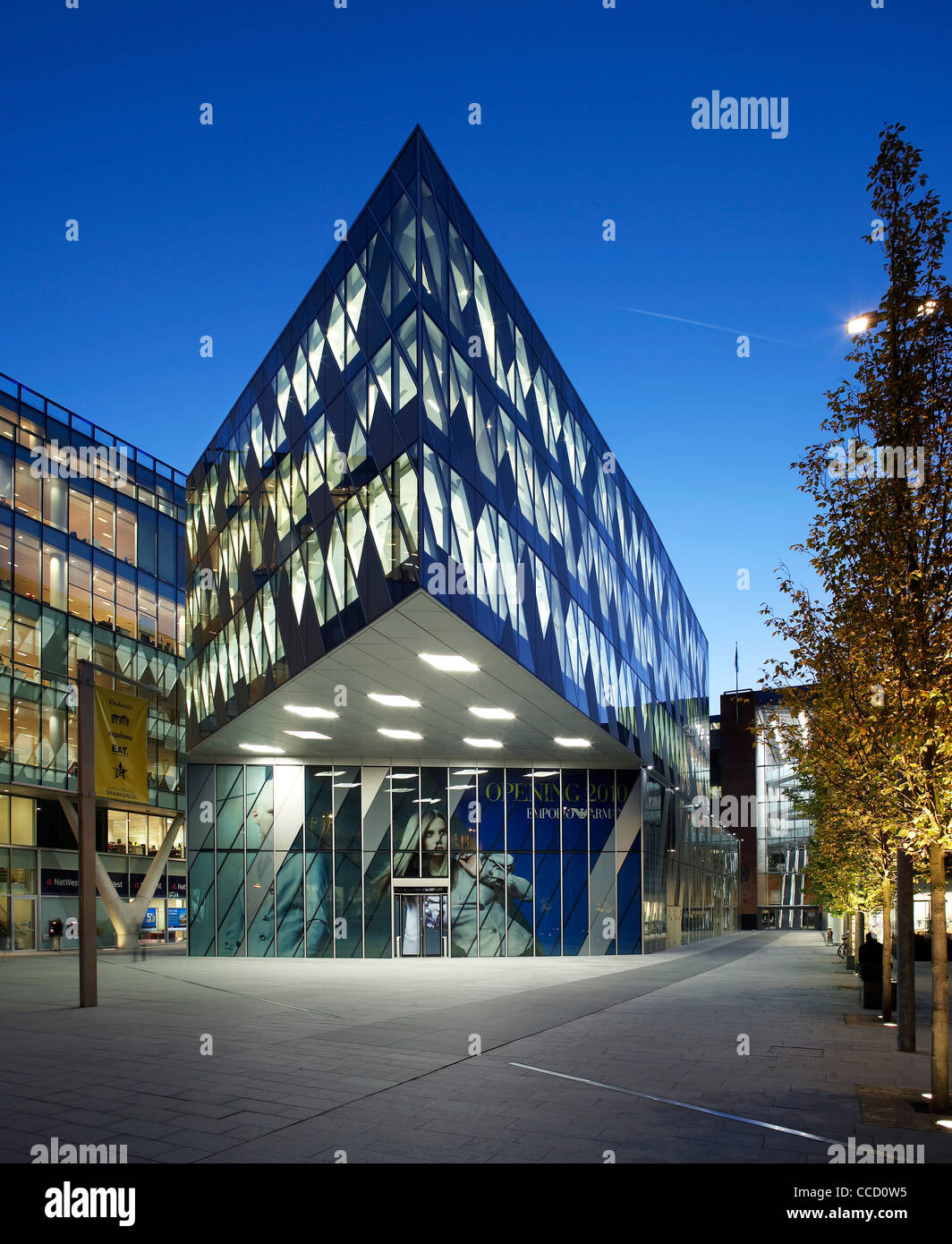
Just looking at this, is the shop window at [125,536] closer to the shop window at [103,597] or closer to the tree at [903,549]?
the shop window at [103,597]

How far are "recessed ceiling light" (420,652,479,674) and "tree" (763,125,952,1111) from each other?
10.6 m

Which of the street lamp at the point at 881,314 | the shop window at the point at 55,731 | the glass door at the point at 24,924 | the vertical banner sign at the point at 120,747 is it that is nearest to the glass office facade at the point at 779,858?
the shop window at the point at 55,731

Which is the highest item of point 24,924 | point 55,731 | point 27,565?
point 27,565

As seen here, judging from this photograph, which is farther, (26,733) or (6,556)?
(6,556)

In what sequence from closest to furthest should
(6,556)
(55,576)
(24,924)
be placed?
(6,556), (24,924), (55,576)

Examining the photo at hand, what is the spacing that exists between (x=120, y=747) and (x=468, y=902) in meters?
19.7

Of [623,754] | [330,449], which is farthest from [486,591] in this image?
[623,754]

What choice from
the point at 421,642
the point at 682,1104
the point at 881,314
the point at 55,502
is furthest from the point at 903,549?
the point at 55,502

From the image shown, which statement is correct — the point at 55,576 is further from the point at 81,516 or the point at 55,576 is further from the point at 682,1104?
the point at 682,1104

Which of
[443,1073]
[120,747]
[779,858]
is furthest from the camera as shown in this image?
[779,858]

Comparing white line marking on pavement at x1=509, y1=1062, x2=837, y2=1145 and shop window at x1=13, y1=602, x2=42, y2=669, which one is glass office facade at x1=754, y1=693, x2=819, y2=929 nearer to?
shop window at x1=13, y1=602, x2=42, y2=669

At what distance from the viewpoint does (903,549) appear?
1155 centimetres

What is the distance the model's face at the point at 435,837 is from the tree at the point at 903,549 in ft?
85.9
